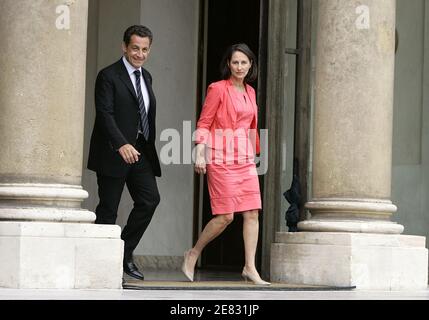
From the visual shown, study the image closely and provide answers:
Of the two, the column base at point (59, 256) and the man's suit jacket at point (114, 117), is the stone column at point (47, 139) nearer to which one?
the column base at point (59, 256)

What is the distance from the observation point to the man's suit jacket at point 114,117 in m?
11.7

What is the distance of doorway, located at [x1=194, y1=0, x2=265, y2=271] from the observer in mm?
16062

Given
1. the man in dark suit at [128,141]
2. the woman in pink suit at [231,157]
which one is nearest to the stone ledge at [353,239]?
the woman in pink suit at [231,157]

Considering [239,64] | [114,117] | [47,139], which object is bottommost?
[47,139]

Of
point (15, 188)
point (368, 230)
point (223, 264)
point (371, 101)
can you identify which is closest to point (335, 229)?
point (368, 230)

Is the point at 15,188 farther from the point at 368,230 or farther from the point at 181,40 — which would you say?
the point at 181,40

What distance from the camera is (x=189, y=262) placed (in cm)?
1222

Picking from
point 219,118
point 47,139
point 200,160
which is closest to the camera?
point 47,139

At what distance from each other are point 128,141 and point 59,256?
147 centimetres

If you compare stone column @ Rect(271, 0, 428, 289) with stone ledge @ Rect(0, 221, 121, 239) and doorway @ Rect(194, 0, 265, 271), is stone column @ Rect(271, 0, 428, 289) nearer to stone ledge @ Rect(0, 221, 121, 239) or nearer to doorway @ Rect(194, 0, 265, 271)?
stone ledge @ Rect(0, 221, 121, 239)

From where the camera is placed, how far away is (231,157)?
40.0ft

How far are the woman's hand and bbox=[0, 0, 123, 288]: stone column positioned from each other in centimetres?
127

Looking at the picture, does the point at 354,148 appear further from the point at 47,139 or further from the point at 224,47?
the point at 224,47

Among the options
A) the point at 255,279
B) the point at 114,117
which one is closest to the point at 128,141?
the point at 114,117
